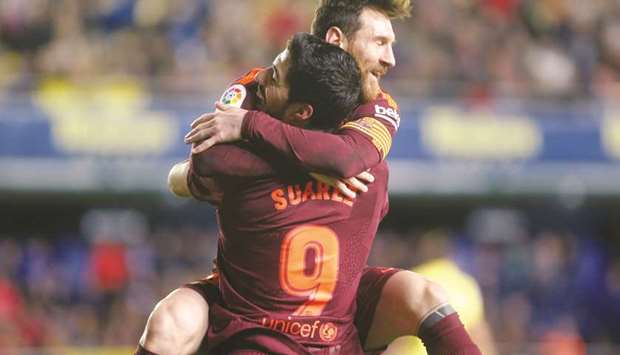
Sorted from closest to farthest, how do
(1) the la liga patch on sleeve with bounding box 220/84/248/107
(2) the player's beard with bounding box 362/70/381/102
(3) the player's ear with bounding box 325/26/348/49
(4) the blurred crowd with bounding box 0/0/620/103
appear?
(1) the la liga patch on sleeve with bounding box 220/84/248/107 < (2) the player's beard with bounding box 362/70/381/102 < (3) the player's ear with bounding box 325/26/348/49 < (4) the blurred crowd with bounding box 0/0/620/103

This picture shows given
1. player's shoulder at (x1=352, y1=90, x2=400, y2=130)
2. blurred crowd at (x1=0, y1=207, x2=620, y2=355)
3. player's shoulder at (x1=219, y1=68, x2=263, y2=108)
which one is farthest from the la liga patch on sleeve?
blurred crowd at (x1=0, y1=207, x2=620, y2=355)

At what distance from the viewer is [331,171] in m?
4.89

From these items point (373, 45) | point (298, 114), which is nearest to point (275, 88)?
point (298, 114)

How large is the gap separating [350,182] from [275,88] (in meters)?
0.44

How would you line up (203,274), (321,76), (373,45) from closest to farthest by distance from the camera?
(321,76)
(373,45)
(203,274)

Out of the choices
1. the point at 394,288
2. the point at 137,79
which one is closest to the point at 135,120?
the point at 137,79

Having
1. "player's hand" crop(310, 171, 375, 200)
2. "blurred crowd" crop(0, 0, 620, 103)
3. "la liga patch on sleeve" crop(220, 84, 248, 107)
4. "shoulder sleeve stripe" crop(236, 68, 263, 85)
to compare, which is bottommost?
"blurred crowd" crop(0, 0, 620, 103)

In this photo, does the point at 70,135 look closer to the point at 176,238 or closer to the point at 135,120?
the point at 135,120

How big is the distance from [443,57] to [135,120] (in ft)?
11.2

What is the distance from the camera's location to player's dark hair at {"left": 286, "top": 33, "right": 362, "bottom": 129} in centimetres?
484

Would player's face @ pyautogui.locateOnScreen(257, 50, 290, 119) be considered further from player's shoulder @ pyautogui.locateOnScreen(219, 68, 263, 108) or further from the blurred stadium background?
the blurred stadium background

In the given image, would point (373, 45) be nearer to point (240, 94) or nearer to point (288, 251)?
point (240, 94)

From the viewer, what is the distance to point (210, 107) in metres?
13.5

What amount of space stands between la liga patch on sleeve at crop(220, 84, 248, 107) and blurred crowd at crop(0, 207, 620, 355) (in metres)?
7.57
